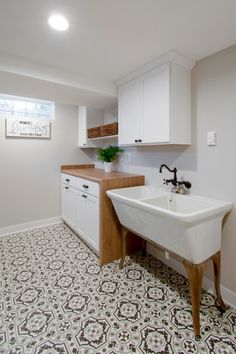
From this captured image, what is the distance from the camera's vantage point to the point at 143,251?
253 cm

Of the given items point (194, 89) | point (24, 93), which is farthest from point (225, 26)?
point (24, 93)

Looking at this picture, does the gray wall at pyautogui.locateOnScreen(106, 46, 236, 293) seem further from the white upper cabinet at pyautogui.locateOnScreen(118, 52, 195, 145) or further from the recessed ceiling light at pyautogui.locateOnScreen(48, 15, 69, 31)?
the recessed ceiling light at pyautogui.locateOnScreen(48, 15, 69, 31)

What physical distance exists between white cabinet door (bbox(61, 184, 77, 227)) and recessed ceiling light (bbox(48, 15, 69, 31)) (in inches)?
76.2

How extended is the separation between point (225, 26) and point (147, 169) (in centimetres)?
155

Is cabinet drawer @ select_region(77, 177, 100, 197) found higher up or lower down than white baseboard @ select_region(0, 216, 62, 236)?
higher up

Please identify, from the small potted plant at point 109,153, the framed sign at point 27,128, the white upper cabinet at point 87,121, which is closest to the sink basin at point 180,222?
the small potted plant at point 109,153

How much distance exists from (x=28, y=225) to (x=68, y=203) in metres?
0.81

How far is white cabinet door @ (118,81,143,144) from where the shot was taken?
7.22 feet

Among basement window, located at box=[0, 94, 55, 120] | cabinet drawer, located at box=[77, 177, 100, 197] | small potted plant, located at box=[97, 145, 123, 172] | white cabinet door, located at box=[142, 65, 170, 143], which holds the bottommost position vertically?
cabinet drawer, located at box=[77, 177, 100, 197]

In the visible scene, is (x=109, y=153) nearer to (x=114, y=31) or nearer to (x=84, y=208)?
(x=84, y=208)

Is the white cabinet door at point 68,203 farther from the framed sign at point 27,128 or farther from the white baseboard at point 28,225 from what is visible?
the framed sign at point 27,128

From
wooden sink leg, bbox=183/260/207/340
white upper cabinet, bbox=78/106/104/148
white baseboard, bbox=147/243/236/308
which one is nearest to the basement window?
white upper cabinet, bbox=78/106/104/148

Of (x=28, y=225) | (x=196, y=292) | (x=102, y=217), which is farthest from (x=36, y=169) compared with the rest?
(x=196, y=292)

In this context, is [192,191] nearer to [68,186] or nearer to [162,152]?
[162,152]
